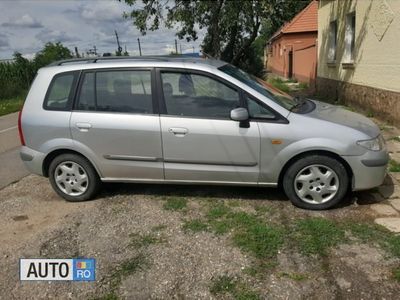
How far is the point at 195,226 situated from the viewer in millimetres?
4273

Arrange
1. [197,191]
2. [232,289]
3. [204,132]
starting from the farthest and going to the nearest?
[197,191] → [204,132] → [232,289]

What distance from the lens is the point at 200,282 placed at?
332 centimetres

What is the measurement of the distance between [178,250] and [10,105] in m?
16.8

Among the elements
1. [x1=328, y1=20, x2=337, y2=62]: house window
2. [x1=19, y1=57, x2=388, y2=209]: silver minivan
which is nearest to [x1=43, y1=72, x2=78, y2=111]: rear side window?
[x1=19, y1=57, x2=388, y2=209]: silver minivan

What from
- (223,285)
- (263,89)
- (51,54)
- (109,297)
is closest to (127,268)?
(109,297)

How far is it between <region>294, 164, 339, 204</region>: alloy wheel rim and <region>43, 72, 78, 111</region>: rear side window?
2.83 meters

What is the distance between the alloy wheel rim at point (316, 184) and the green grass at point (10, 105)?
564 inches

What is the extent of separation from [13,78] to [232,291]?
22.8m

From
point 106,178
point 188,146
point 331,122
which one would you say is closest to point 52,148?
point 106,178

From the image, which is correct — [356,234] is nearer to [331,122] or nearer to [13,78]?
[331,122]

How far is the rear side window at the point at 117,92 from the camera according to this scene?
4746mm

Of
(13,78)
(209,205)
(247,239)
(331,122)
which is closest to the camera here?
(247,239)

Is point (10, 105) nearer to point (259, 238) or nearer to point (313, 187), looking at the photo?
point (313, 187)

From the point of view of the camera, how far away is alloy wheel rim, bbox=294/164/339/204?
4441 mm
